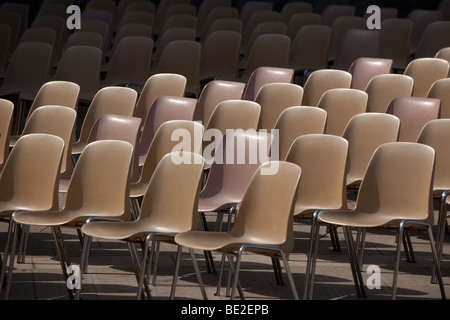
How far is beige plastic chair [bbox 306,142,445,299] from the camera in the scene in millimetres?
5500

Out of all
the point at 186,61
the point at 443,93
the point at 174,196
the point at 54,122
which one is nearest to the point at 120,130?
the point at 54,122

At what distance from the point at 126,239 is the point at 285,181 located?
90cm

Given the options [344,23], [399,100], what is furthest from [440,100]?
[344,23]

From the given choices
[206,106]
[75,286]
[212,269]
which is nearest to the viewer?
[75,286]

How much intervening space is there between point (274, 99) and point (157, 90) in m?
0.98

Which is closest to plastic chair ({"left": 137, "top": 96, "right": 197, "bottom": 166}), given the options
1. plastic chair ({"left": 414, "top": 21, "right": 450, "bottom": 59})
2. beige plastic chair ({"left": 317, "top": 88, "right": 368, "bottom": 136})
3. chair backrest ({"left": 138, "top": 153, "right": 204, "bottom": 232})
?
beige plastic chair ({"left": 317, "top": 88, "right": 368, "bottom": 136})

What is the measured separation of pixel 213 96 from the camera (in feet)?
24.6

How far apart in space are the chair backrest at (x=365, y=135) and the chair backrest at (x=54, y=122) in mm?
1805

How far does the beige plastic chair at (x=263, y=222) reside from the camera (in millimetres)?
5082

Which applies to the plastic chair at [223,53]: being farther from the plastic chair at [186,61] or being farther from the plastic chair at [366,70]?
the plastic chair at [366,70]

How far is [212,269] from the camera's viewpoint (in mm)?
6039

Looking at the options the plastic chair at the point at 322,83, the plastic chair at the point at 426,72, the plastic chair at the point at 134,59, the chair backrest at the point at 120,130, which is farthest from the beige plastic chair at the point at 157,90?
the plastic chair at the point at 426,72

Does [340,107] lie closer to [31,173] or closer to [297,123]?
[297,123]
